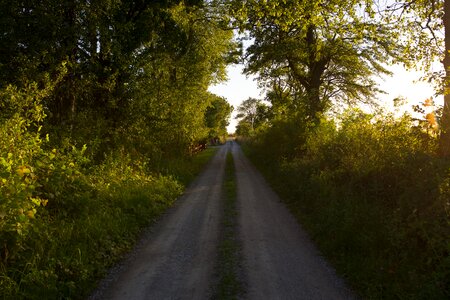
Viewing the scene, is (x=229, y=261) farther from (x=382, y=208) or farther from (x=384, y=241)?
(x=382, y=208)

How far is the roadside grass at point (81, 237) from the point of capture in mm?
6672

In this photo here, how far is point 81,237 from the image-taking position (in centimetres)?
893

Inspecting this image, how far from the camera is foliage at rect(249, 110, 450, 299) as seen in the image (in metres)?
6.79

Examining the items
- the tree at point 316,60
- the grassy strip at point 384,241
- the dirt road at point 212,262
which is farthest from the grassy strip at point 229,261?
the tree at point 316,60

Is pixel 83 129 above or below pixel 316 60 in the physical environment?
below

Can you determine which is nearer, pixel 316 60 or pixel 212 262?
pixel 212 262

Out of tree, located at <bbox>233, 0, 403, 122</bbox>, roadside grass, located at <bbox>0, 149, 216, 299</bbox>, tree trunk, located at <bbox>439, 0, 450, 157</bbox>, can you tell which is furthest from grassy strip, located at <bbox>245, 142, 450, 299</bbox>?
tree, located at <bbox>233, 0, 403, 122</bbox>

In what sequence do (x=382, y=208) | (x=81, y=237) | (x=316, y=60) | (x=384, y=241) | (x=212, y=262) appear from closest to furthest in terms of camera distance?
(x=384, y=241), (x=212, y=262), (x=81, y=237), (x=382, y=208), (x=316, y=60)

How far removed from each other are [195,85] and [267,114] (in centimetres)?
1172

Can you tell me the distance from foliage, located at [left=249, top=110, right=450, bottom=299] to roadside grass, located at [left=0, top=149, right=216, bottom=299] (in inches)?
199

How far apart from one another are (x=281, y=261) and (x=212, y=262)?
4.94 feet

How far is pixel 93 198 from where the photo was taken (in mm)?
11758

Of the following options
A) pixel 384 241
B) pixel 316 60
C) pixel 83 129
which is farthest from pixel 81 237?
pixel 316 60

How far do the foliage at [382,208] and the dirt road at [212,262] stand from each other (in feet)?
2.02
